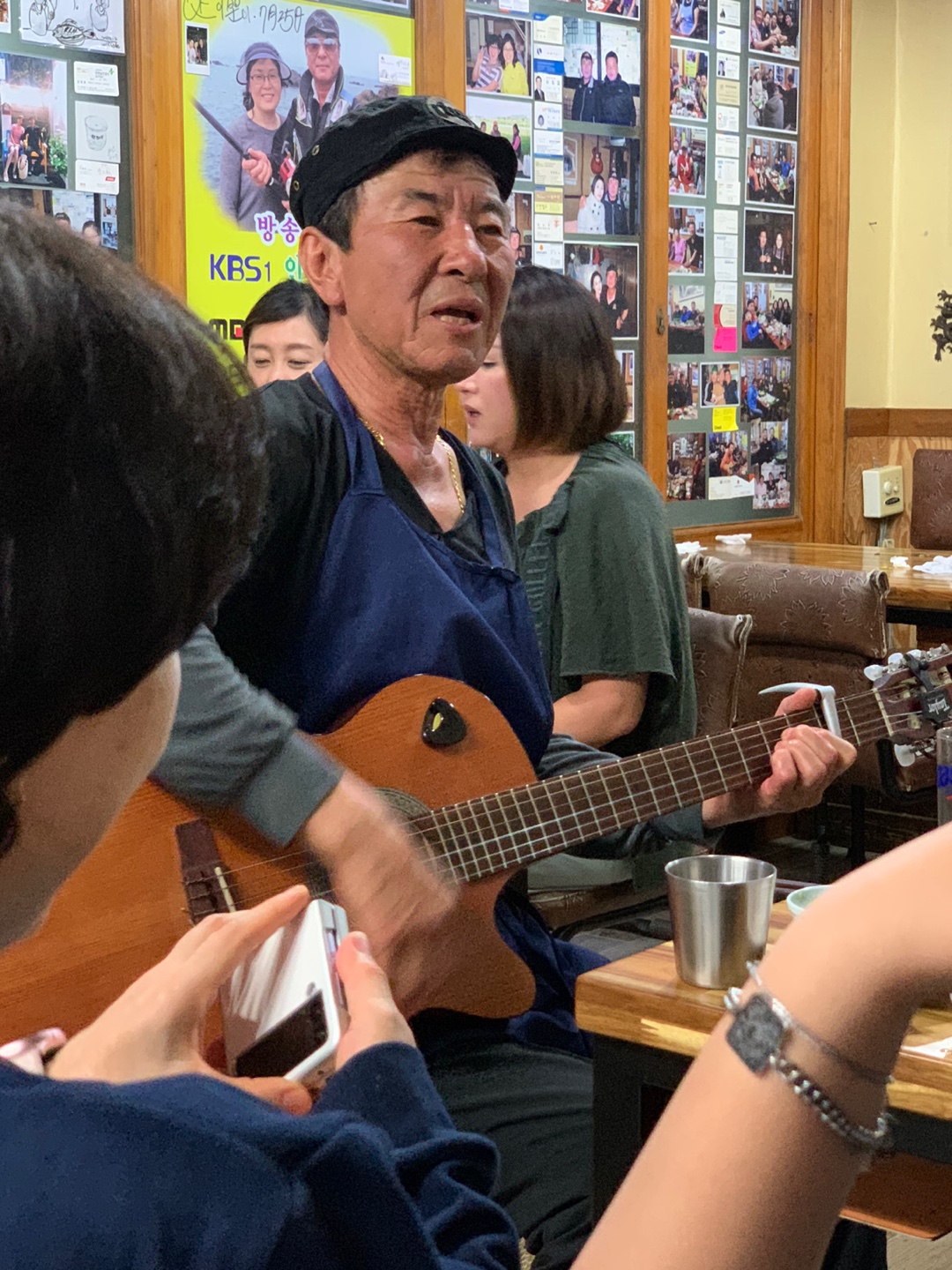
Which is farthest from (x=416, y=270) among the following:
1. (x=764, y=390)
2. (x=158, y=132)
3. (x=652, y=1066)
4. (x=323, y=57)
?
(x=764, y=390)

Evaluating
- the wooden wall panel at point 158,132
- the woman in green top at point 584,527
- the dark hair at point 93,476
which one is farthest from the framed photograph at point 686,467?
the dark hair at point 93,476

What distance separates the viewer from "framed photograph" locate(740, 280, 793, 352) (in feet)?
20.1

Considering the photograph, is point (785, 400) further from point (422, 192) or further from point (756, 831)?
point (422, 192)

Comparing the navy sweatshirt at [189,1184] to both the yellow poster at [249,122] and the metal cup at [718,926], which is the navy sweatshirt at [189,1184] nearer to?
the metal cup at [718,926]

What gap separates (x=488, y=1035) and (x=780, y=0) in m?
5.29

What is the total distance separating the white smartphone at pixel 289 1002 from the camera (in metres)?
0.95

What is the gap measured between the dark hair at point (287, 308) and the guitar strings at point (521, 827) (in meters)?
1.76

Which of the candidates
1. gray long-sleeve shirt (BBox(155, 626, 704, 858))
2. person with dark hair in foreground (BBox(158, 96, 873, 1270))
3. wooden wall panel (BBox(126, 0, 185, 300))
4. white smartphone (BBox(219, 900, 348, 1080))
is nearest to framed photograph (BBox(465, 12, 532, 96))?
wooden wall panel (BBox(126, 0, 185, 300))

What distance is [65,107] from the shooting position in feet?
12.9

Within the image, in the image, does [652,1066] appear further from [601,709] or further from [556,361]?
[556,361]

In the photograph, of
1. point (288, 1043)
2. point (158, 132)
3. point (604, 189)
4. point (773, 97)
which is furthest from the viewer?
point (773, 97)

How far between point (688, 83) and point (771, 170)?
600 mm

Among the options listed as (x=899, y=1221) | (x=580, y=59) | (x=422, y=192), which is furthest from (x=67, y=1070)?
(x=580, y=59)

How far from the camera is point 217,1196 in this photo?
0.65m
